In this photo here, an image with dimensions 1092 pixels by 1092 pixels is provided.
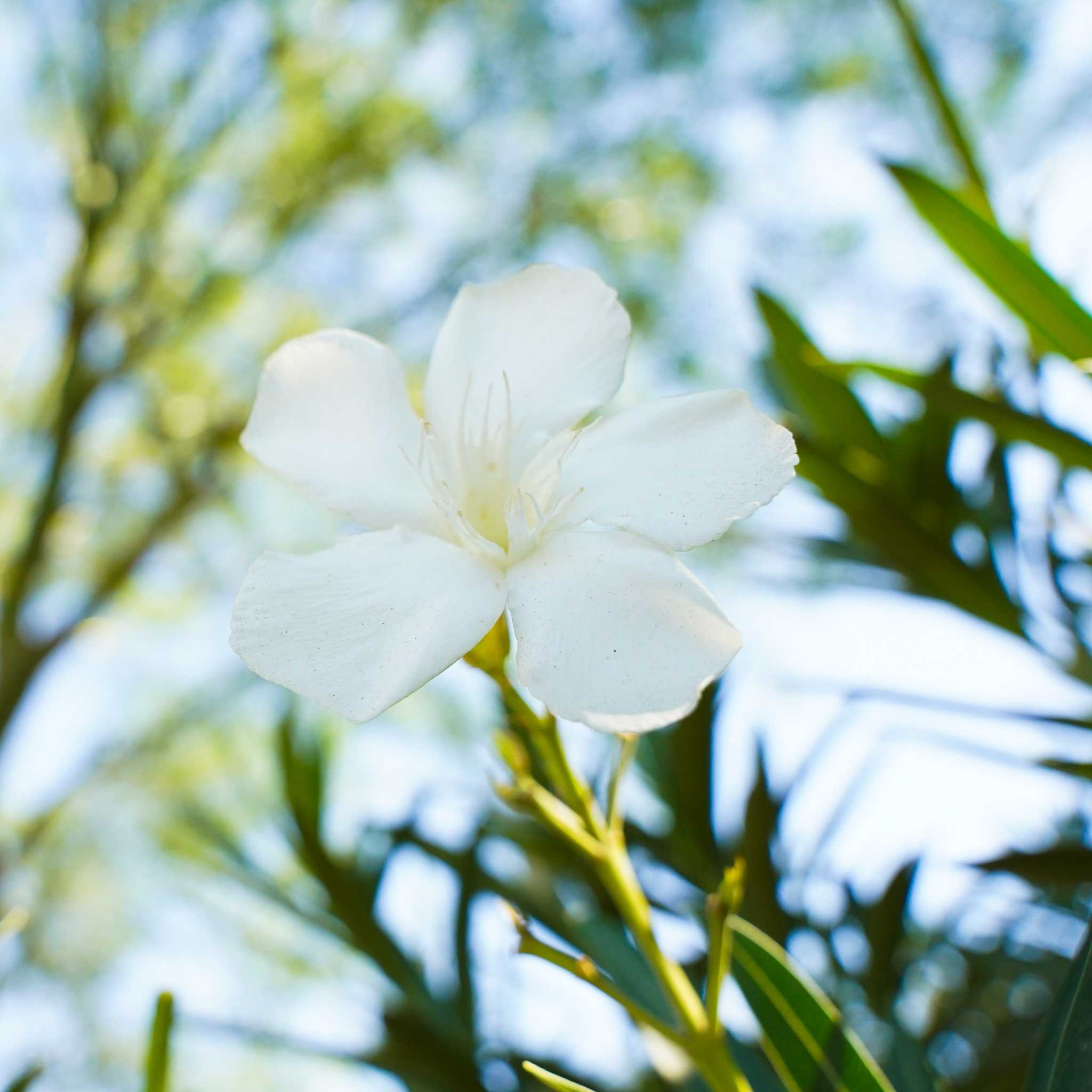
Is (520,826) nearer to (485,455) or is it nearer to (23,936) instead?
(485,455)

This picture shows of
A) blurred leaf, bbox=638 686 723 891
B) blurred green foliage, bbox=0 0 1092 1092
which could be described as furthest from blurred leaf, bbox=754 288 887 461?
blurred green foliage, bbox=0 0 1092 1092

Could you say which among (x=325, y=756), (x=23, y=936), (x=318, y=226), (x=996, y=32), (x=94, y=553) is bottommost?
(x=23, y=936)

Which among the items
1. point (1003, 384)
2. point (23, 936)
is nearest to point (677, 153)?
point (1003, 384)

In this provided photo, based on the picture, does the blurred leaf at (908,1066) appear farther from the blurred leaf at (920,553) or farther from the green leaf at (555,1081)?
the blurred leaf at (920,553)

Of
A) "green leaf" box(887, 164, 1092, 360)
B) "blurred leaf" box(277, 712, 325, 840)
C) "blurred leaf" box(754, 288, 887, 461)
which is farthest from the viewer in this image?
"blurred leaf" box(277, 712, 325, 840)

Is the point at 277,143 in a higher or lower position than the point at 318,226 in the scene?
higher

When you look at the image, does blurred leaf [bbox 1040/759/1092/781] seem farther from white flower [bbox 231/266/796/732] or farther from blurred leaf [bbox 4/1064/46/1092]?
blurred leaf [bbox 4/1064/46/1092]

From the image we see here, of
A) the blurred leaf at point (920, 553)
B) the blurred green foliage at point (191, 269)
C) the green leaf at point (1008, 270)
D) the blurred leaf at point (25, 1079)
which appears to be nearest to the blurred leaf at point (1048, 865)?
the blurred leaf at point (920, 553)
